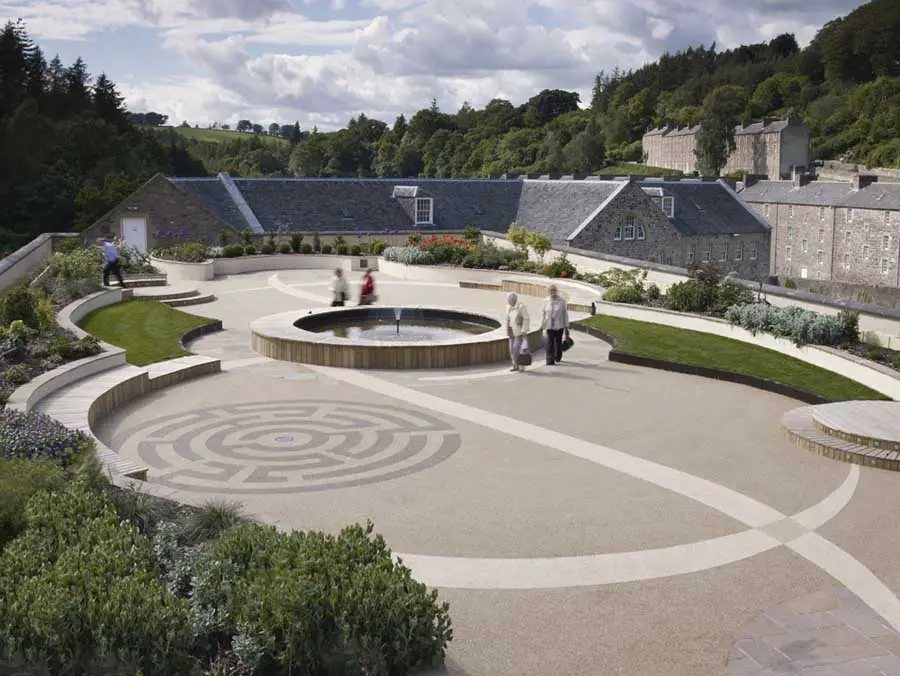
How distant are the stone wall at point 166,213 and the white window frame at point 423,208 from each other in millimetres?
10810

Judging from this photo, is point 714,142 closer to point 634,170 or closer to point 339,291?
point 634,170

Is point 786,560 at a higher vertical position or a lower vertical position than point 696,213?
lower

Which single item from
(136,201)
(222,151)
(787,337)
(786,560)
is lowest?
(786,560)

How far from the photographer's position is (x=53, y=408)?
1419 centimetres

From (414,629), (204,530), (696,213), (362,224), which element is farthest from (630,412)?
(696,213)

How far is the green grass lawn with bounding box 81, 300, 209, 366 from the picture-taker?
19.3m

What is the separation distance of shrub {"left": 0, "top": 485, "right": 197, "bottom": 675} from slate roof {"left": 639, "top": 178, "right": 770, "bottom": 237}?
55768 mm

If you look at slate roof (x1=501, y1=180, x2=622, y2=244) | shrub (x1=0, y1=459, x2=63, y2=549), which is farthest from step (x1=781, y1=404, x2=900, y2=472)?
slate roof (x1=501, y1=180, x2=622, y2=244)

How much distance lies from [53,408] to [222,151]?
15244 cm

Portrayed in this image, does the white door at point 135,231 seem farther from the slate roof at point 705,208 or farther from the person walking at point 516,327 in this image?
the person walking at point 516,327

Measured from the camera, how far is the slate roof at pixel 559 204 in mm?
51719

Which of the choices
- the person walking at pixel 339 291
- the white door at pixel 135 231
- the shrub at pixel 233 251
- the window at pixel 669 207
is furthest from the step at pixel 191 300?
the window at pixel 669 207

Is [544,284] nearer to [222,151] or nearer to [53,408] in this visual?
[53,408]

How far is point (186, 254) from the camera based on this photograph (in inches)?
1382
